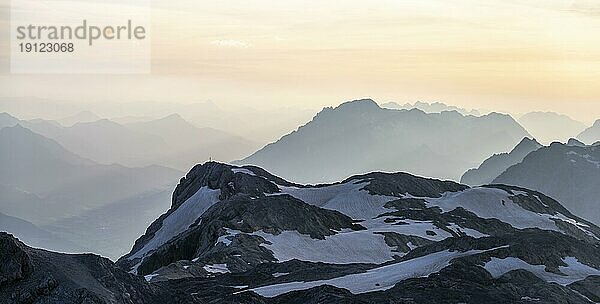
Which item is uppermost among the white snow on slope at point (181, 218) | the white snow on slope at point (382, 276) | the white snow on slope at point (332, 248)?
the white snow on slope at point (382, 276)

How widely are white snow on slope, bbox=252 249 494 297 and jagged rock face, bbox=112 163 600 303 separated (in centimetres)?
17

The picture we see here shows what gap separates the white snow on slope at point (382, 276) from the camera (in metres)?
92.4

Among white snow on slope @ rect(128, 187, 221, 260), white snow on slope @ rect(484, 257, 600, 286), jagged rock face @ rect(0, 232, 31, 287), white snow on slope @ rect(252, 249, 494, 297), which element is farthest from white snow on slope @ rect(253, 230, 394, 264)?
jagged rock face @ rect(0, 232, 31, 287)

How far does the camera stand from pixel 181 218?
191 m

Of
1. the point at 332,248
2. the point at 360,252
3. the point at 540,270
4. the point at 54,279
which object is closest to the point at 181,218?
the point at 332,248

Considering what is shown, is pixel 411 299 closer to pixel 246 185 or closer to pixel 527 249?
pixel 527 249

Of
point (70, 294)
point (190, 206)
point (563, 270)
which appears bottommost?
point (190, 206)

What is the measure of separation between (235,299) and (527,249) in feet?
131

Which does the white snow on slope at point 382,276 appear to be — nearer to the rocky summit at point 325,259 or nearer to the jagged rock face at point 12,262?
the rocky summit at point 325,259

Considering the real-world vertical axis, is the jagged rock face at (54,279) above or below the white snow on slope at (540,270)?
above

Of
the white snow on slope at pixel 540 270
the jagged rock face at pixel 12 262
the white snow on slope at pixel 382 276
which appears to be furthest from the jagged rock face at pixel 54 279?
the white snow on slope at pixel 540 270

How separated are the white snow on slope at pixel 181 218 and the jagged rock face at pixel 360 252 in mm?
434

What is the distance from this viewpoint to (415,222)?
173 metres

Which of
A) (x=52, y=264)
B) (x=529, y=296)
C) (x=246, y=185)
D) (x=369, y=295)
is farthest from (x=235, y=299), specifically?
(x=246, y=185)
